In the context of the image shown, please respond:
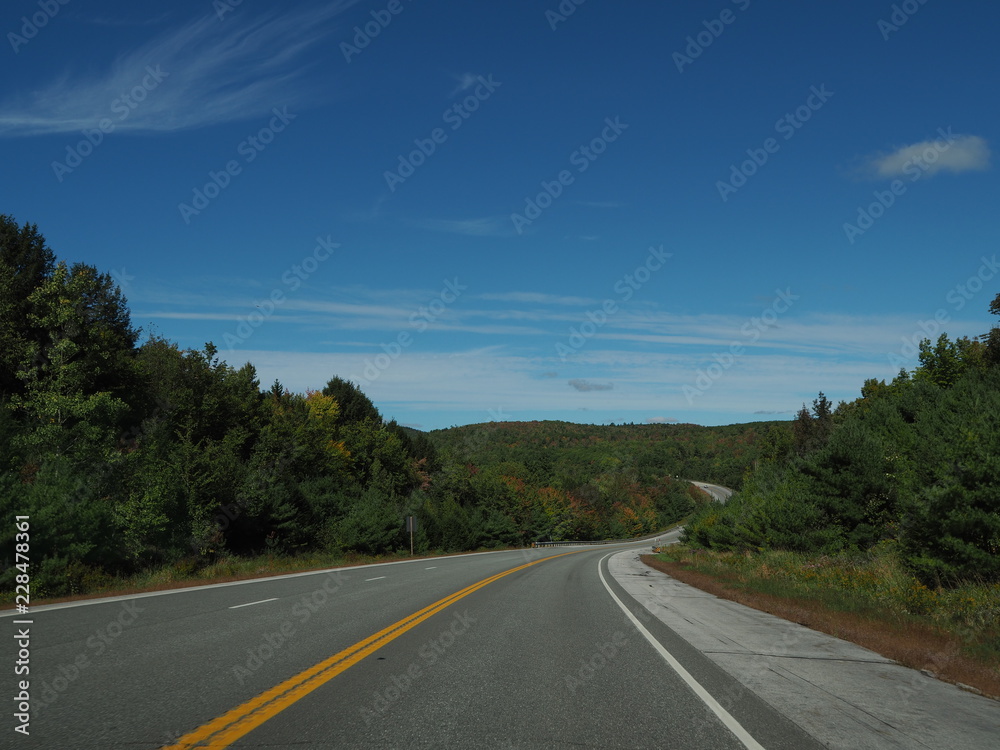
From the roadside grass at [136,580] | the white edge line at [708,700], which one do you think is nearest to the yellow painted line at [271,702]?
the white edge line at [708,700]

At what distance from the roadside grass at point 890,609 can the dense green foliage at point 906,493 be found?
101cm

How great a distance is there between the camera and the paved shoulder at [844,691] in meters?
5.33

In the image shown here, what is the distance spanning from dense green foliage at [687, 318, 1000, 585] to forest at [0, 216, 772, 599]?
21395 millimetres

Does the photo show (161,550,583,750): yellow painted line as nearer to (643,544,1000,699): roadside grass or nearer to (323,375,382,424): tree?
(643,544,1000,699): roadside grass

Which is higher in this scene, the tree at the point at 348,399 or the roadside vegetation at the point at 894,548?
the tree at the point at 348,399

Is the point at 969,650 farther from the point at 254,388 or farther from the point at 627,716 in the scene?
the point at 254,388

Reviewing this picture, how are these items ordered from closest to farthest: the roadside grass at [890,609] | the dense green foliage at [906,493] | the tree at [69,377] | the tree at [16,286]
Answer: the roadside grass at [890,609]
the dense green foliage at [906,493]
the tree at [69,377]
the tree at [16,286]

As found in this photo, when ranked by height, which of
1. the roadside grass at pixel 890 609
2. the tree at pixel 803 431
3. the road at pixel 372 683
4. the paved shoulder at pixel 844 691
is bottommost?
→ the roadside grass at pixel 890 609

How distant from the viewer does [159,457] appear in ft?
110

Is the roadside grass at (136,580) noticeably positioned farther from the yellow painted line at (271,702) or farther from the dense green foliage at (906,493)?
the dense green foliage at (906,493)

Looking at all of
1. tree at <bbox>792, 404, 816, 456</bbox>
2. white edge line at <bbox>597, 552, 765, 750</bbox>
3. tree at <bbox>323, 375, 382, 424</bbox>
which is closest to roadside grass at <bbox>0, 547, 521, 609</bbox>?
white edge line at <bbox>597, 552, 765, 750</bbox>

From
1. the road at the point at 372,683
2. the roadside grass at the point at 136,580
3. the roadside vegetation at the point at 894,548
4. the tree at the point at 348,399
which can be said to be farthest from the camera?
the tree at the point at 348,399

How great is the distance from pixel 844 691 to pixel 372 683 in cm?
480

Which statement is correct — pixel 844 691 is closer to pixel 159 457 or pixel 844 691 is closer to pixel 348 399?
pixel 159 457
